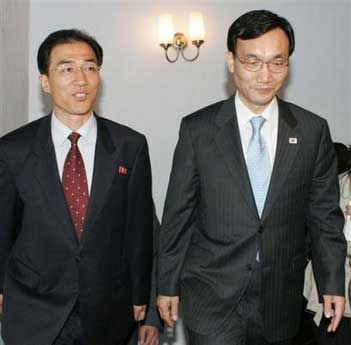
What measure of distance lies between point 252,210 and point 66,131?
0.80 metres

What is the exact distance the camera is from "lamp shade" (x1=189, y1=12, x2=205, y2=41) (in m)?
4.74

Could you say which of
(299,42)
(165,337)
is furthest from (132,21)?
(165,337)

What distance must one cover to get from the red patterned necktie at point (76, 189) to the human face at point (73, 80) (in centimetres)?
20

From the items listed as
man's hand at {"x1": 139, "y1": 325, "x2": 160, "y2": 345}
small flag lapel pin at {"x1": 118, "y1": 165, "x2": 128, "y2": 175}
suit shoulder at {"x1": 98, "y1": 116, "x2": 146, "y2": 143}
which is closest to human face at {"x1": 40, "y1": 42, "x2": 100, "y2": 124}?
suit shoulder at {"x1": 98, "y1": 116, "x2": 146, "y2": 143}

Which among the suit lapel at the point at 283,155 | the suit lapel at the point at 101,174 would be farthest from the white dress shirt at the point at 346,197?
the suit lapel at the point at 101,174

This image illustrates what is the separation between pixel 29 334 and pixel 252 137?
115cm

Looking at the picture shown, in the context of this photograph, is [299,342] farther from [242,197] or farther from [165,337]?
[242,197]

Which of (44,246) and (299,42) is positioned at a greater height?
(299,42)

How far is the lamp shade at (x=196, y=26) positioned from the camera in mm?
4738

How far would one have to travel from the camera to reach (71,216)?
7.83 ft

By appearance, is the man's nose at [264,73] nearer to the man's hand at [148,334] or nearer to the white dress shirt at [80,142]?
the white dress shirt at [80,142]

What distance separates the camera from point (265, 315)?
7.82 feet

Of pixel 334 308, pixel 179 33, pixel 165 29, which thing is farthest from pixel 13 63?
pixel 334 308

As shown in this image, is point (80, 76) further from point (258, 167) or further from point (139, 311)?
point (139, 311)
